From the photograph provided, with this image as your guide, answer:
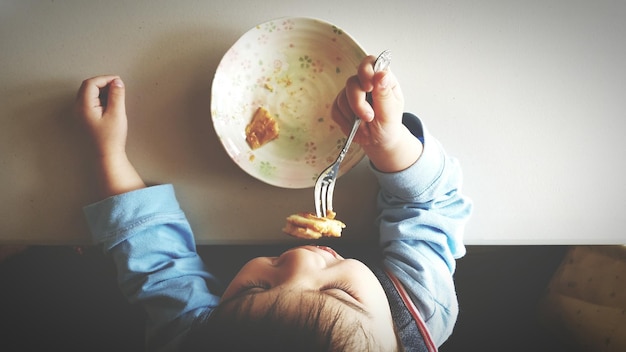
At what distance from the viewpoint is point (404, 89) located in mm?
609

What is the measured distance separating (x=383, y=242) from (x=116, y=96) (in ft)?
1.67

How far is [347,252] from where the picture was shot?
0.74m

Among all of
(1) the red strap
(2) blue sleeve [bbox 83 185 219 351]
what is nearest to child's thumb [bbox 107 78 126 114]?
(2) blue sleeve [bbox 83 185 219 351]

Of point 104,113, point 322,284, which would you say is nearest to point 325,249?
point 322,284

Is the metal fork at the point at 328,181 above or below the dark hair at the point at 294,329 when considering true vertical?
above

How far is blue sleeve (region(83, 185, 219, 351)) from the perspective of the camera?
1.83 ft

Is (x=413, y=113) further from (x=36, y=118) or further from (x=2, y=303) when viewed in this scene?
(x=2, y=303)

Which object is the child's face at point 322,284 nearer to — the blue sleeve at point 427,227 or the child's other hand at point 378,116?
the blue sleeve at point 427,227

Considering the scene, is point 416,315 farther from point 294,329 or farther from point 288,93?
point 288,93

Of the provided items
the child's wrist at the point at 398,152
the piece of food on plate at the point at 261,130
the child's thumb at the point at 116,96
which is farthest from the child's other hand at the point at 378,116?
the child's thumb at the point at 116,96

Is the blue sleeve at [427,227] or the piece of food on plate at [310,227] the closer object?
the piece of food on plate at [310,227]

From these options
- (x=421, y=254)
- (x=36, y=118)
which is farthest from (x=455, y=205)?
(x=36, y=118)

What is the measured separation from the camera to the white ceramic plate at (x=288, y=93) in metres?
0.56

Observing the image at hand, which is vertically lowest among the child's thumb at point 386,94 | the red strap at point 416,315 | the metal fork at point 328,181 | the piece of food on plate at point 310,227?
the red strap at point 416,315
